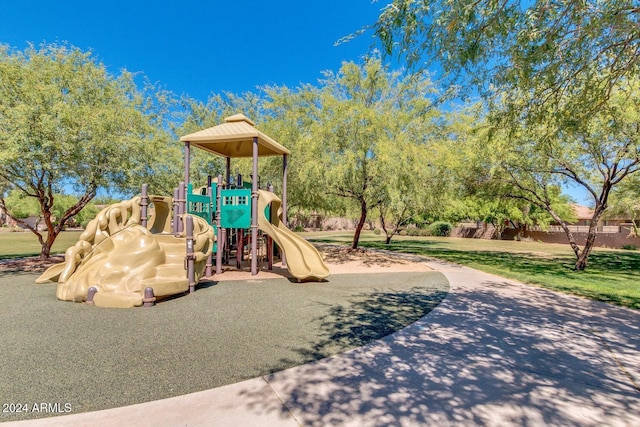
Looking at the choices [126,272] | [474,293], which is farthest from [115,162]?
[474,293]

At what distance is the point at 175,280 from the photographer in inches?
266

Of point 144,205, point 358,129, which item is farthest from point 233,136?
point 358,129

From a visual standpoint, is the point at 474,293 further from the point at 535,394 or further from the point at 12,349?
the point at 12,349

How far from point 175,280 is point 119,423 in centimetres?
451

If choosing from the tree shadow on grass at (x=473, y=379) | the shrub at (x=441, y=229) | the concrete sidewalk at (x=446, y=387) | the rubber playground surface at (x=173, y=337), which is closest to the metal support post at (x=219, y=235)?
the rubber playground surface at (x=173, y=337)

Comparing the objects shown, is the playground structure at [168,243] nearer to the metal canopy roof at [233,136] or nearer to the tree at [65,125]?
the metal canopy roof at [233,136]

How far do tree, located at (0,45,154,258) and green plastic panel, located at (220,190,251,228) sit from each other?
3.69m

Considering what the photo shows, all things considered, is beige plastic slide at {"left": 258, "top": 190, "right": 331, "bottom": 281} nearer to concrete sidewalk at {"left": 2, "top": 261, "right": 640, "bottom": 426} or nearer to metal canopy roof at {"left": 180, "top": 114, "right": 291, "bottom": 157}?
metal canopy roof at {"left": 180, "top": 114, "right": 291, "bottom": 157}

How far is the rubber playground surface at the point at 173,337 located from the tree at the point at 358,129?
4859 mm

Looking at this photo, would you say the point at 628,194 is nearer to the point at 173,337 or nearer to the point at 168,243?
the point at 168,243

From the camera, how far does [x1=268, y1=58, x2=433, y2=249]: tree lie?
1112 centimetres

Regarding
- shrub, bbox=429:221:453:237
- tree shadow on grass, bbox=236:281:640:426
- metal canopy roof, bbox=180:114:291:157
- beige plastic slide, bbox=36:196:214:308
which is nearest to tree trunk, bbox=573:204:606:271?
tree shadow on grass, bbox=236:281:640:426

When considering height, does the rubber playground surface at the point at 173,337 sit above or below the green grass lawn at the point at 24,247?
below

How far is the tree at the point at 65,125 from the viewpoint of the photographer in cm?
841
